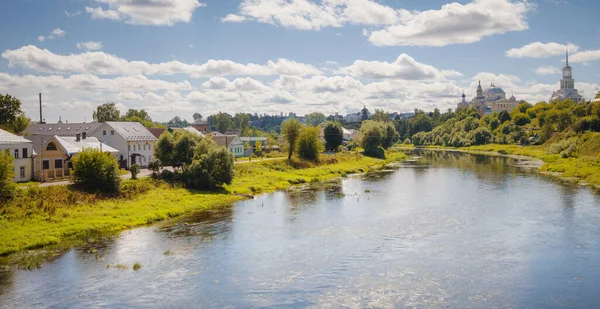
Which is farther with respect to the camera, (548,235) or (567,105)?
(567,105)

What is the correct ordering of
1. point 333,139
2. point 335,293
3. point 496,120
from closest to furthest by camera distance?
point 335,293, point 333,139, point 496,120

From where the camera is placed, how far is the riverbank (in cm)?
2689

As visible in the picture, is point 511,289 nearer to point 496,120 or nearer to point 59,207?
point 59,207

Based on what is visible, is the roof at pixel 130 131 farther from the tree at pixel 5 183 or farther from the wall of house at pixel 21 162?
the tree at pixel 5 183

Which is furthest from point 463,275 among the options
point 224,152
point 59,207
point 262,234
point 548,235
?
point 224,152

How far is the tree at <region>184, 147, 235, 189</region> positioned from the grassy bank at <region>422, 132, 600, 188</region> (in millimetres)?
36639

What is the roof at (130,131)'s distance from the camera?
58.0m

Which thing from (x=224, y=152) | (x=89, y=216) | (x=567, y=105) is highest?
(x=567, y=105)

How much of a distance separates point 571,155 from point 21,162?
76857 mm

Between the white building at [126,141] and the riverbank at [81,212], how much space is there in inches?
569

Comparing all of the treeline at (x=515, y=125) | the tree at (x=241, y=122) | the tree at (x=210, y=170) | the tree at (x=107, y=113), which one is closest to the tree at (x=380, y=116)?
the treeline at (x=515, y=125)

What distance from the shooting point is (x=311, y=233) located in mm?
30703

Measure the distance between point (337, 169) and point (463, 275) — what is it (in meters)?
48.9

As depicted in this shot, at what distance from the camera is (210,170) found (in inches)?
1810
